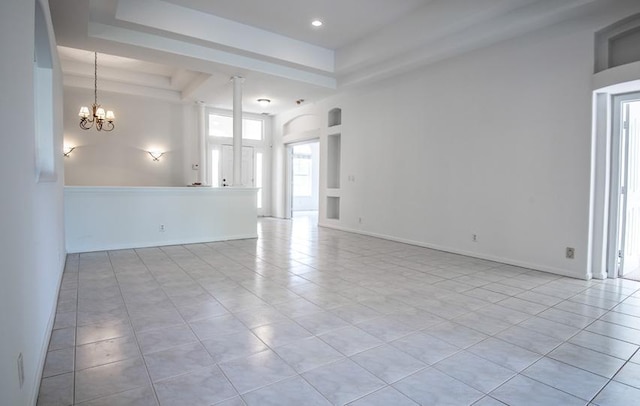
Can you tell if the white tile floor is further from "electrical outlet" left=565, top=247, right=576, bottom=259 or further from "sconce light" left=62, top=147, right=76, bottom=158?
"sconce light" left=62, top=147, right=76, bottom=158

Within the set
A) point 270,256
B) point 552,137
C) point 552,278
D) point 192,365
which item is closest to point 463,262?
point 552,278

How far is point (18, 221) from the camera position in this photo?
1564 millimetres

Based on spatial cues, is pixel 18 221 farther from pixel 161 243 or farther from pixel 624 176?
pixel 624 176

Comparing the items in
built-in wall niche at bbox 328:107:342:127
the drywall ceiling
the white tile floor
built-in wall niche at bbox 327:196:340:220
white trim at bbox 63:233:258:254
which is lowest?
the white tile floor

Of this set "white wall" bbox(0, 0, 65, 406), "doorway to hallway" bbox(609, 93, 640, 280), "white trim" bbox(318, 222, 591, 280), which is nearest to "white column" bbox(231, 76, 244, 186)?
"white trim" bbox(318, 222, 591, 280)

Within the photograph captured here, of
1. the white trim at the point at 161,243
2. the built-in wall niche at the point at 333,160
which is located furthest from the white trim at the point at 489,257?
the white trim at the point at 161,243

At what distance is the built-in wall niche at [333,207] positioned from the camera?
871 centimetres

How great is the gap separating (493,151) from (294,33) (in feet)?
12.3

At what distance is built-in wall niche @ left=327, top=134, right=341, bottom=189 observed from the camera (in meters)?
8.62

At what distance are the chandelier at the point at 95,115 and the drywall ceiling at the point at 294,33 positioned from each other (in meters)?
0.69

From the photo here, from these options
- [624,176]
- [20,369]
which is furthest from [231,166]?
[20,369]

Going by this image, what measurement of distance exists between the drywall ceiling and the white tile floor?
314 centimetres

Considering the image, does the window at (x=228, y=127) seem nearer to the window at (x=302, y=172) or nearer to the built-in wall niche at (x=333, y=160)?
the window at (x=302, y=172)

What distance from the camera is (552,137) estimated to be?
14.4ft
